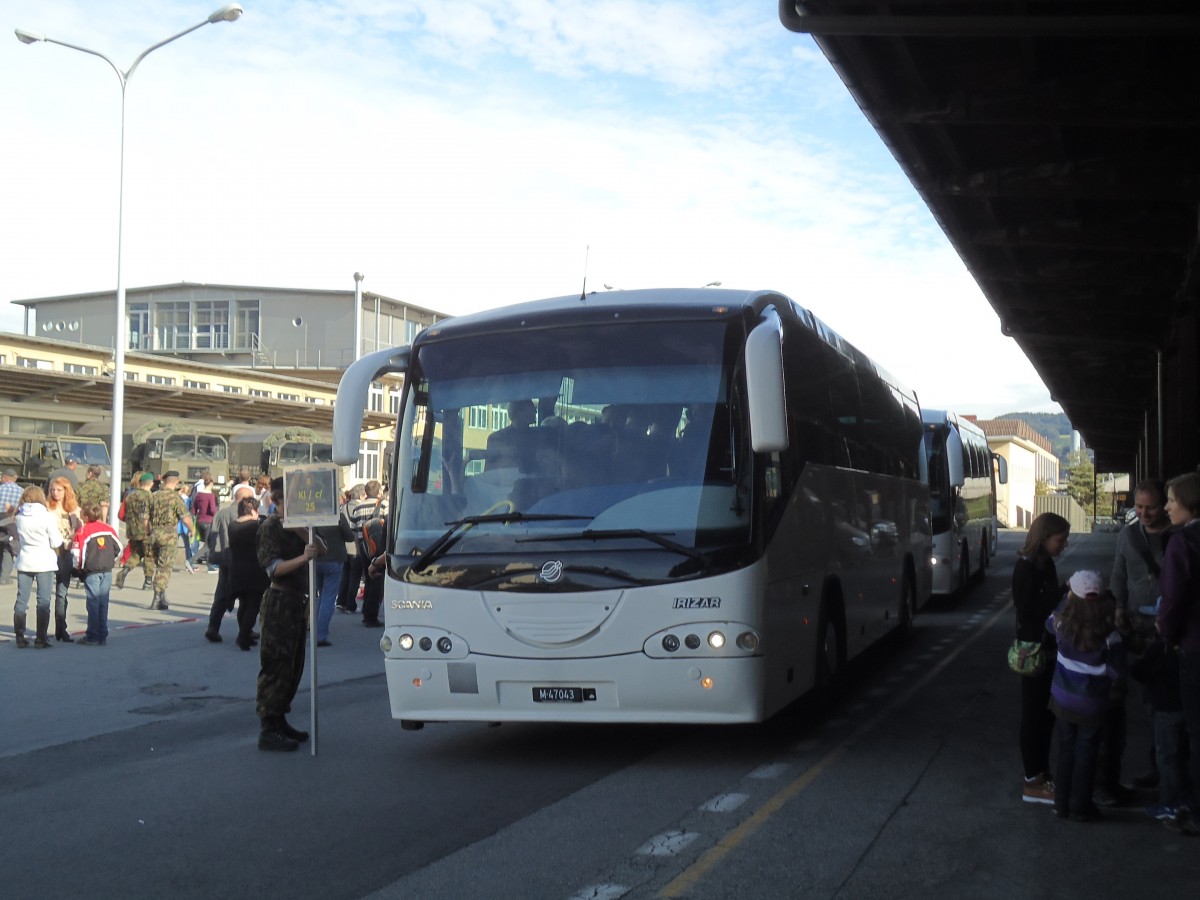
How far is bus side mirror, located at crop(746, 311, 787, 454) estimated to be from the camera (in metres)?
8.14

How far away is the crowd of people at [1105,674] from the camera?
659cm

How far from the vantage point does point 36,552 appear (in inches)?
594

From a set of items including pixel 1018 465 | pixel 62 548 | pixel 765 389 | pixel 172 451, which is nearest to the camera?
pixel 765 389

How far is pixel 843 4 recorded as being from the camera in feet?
36.1

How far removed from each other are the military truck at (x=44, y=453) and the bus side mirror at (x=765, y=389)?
24.2 metres

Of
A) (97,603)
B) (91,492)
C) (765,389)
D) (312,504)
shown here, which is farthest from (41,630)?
(765,389)

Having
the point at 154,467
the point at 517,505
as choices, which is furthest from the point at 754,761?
the point at 154,467

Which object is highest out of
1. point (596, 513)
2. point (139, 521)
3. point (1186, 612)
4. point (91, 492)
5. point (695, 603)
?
point (91, 492)

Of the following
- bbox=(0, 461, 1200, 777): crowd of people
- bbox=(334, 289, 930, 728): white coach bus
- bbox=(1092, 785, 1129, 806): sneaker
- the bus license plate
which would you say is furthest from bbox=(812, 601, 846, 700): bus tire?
bbox=(1092, 785, 1129, 806): sneaker

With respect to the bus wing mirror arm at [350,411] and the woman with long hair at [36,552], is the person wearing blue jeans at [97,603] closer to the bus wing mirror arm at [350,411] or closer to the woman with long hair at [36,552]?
the woman with long hair at [36,552]

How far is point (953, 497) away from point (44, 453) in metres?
20.2

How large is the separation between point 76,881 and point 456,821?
189cm

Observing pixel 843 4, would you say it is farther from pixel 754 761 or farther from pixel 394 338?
pixel 394 338

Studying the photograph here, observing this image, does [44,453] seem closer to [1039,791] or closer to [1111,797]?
[1039,791]
